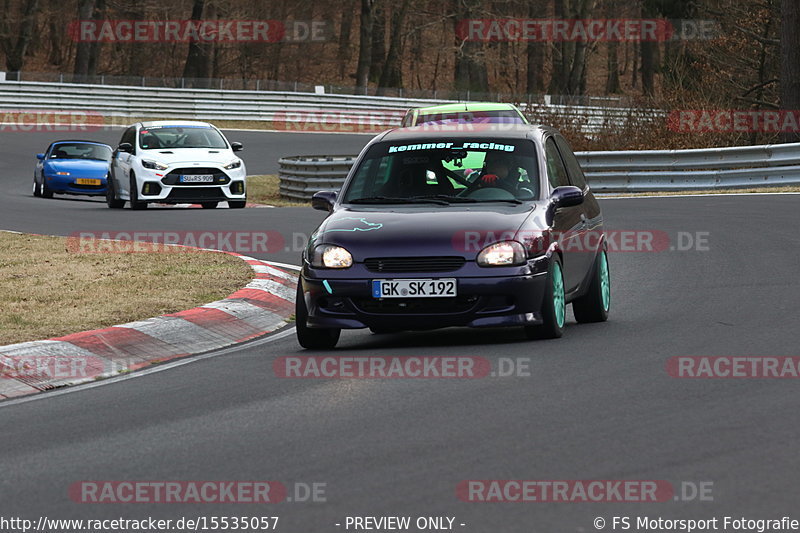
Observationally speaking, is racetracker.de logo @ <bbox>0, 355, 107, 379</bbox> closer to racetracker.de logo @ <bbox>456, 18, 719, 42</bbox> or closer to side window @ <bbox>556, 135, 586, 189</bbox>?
side window @ <bbox>556, 135, 586, 189</bbox>

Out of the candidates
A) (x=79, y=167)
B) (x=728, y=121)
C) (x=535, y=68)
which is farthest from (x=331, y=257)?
(x=535, y=68)

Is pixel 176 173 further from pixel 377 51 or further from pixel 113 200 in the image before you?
pixel 377 51

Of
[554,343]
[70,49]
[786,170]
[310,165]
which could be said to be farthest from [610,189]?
[70,49]

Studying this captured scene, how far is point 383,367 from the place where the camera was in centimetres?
897

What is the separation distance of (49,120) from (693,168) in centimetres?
2953

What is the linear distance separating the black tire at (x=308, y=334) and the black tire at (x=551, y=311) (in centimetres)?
138

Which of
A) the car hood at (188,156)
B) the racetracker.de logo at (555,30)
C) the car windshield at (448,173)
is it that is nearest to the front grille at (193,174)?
the car hood at (188,156)

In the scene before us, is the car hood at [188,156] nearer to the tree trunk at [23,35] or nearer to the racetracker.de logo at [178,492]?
the racetracker.de logo at [178,492]

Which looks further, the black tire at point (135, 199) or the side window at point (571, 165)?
the black tire at point (135, 199)

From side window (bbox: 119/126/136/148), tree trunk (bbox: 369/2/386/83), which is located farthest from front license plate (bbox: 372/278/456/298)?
tree trunk (bbox: 369/2/386/83)

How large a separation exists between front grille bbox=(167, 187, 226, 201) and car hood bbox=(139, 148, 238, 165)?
47 centimetres

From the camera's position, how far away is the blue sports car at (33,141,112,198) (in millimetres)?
30594

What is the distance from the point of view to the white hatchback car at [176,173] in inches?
996

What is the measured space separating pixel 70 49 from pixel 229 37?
1707cm
